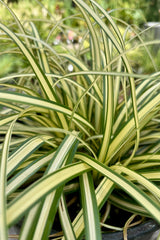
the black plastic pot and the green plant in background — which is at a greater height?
the green plant in background

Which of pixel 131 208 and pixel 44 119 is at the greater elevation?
pixel 44 119

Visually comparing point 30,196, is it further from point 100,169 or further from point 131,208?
point 131,208

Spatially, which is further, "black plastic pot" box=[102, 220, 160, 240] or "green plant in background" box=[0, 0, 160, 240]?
"black plastic pot" box=[102, 220, 160, 240]

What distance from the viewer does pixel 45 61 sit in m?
0.60

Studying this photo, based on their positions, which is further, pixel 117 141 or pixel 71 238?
pixel 117 141

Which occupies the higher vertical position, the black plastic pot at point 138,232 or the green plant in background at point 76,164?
the green plant in background at point 76,164

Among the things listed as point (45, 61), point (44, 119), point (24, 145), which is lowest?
point (24, 145)

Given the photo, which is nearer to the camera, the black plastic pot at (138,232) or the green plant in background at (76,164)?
the green plant in background at (76,164)

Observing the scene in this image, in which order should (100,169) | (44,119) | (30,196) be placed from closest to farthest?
(30,196), (100,169), (44,119)

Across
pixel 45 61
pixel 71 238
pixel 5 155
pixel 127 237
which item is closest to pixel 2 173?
pixel 5 155

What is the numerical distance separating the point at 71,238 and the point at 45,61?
40 centimetres

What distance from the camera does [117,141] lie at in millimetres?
470

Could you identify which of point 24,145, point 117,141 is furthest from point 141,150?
point 24,145

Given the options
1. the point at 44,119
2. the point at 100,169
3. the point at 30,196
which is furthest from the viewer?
the point at 44,119
